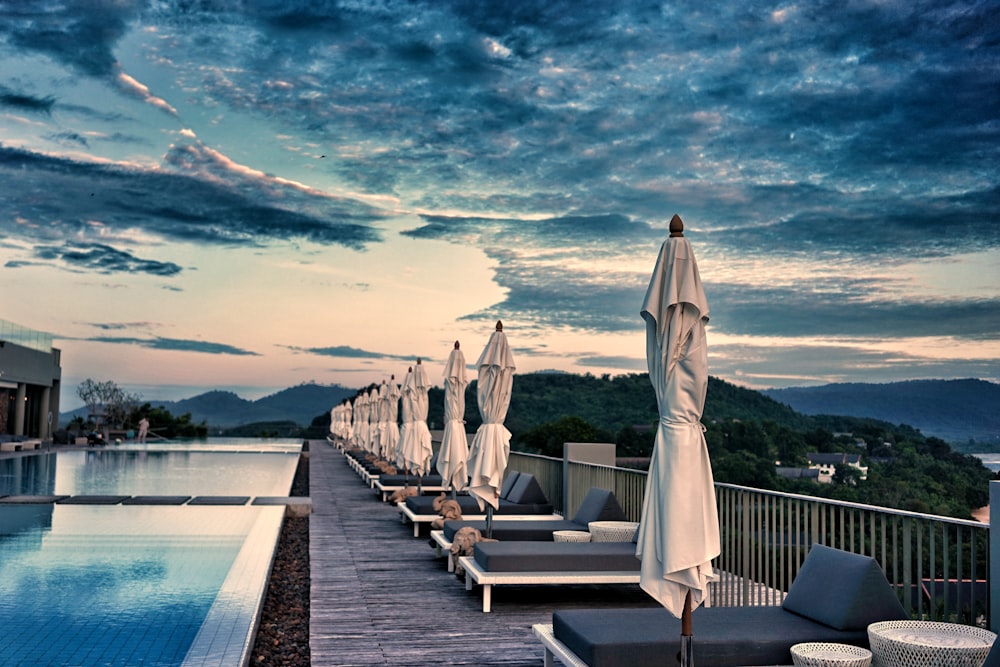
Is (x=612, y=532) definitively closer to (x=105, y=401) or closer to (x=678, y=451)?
(x=678, y=451)

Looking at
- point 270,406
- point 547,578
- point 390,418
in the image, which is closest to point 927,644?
point 547,578

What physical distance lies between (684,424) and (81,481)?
1908cm

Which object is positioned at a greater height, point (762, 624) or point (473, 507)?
point (762, 624)

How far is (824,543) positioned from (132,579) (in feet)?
21.2

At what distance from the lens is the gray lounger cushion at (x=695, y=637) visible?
4551 mm

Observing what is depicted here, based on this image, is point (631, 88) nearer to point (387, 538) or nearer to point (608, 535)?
point (387, 538)

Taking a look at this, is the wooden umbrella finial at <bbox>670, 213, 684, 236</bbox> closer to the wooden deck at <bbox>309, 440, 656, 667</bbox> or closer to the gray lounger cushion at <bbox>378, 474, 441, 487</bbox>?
the wooden deck at <bbox>309, 440, 656, 667</bbox>

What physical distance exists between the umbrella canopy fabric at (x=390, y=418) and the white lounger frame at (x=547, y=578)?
1078cm

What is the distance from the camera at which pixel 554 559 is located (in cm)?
709

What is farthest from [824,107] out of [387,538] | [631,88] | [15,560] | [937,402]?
[15,560]

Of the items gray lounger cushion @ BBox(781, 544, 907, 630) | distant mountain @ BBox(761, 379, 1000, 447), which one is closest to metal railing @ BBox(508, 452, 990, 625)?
gray lounger cushion @ BBox(781, 544, 907, 630)

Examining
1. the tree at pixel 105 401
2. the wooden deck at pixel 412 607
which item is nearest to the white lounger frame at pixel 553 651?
the wooden deck at pixel 412 607

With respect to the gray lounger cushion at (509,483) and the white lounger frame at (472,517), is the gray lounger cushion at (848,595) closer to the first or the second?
the white lounger frame at (472,517)

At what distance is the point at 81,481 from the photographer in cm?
2012
